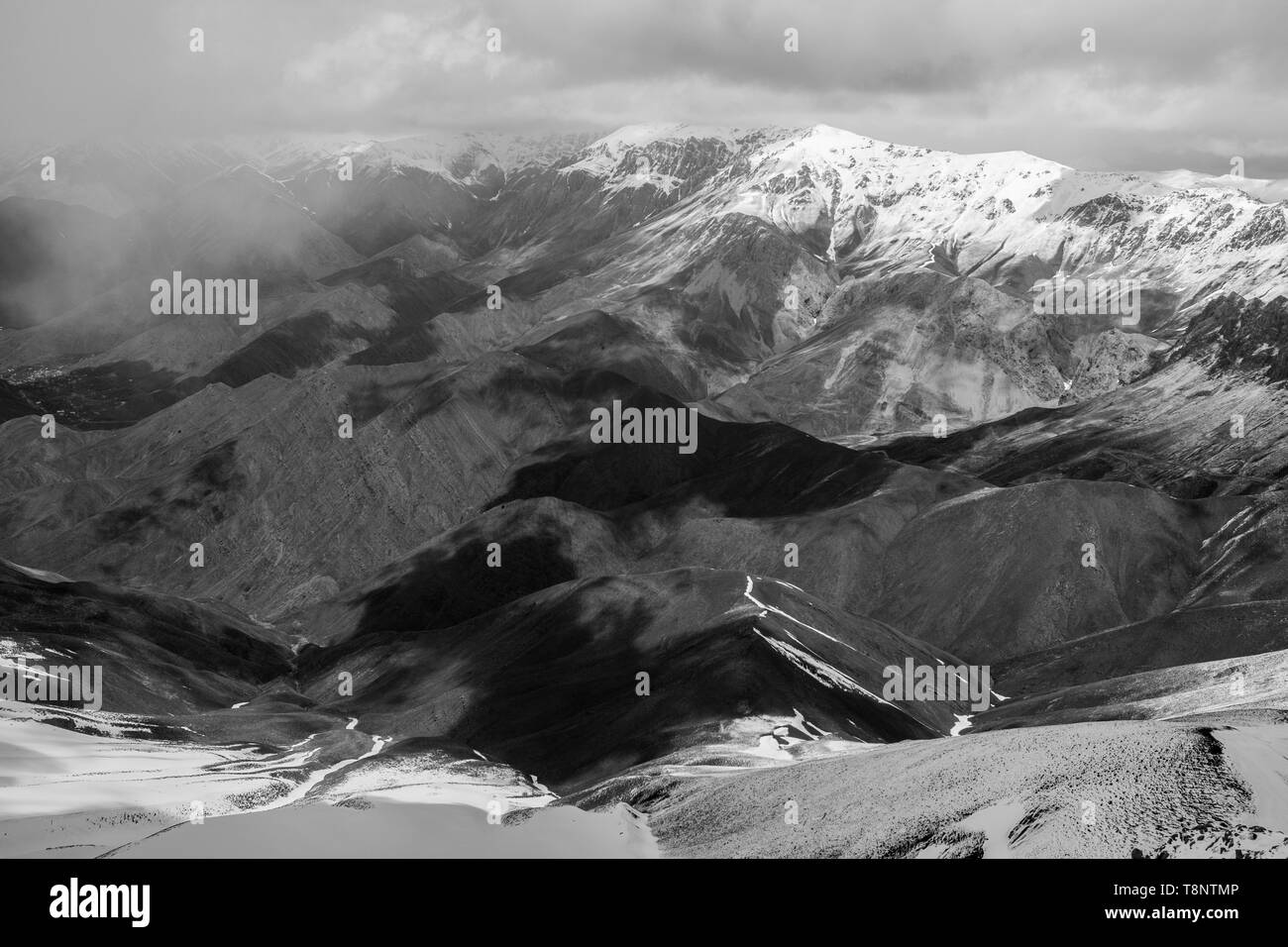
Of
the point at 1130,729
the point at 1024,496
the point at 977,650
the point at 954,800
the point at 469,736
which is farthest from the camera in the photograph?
the point at 1024,496

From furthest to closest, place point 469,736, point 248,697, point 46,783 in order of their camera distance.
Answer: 1. point 248,697
2. point 469,736
3. point 46,783

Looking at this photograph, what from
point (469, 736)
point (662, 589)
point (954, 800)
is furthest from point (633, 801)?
point (662, 589)

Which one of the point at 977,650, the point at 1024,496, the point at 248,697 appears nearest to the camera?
the point at 248,697

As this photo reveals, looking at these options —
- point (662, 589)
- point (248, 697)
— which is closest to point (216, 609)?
point (248, 697)
